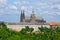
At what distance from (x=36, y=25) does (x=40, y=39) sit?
56443mm

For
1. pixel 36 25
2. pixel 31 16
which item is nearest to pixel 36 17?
pixel 31 16

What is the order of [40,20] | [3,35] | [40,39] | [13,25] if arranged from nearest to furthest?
[40,39]
[3,35]
[13,25]
[40,20]

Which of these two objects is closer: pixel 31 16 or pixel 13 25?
pixel 13 25

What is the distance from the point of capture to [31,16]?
3263 inches

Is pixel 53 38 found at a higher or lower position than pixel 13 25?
higher

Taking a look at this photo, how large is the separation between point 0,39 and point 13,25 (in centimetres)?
5542

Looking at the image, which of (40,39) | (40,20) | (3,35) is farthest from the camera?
(40,20)

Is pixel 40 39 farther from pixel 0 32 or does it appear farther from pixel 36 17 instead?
pixel 36 17

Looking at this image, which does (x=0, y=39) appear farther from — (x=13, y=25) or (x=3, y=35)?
(x=13, y=25)

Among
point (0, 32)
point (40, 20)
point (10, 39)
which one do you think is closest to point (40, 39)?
point (10, 39)

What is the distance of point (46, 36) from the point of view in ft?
49.2

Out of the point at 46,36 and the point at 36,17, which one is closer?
the point at 46,36

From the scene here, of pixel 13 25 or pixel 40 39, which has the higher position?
pixel 40 39

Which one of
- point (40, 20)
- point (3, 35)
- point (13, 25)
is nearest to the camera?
point (3, 35)
